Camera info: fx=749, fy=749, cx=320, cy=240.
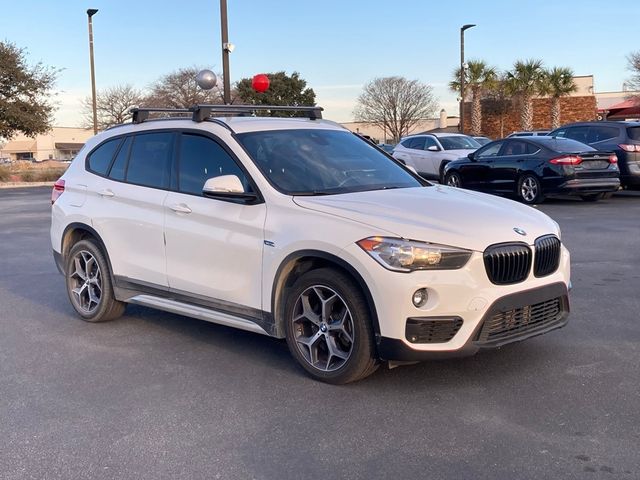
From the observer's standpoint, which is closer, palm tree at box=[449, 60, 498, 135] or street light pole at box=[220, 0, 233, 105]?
street light pole at box=[220, 0, 233, 105]

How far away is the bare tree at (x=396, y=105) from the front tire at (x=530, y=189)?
151 ft

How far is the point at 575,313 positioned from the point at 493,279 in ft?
7.75

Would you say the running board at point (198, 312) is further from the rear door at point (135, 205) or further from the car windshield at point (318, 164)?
the car windshield at point (318, 164)

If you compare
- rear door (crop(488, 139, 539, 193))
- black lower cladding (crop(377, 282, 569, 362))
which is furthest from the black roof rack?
rear door (crop(488, 139, 539, 193))

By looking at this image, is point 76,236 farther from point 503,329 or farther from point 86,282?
point 503,329

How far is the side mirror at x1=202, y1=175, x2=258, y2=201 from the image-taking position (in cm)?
527

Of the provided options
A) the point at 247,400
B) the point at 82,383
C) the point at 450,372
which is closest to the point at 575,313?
the point at 450,372

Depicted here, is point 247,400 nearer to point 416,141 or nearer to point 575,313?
point 575,313

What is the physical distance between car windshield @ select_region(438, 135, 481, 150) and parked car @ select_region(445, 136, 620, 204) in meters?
4.03

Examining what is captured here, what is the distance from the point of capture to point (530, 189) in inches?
631

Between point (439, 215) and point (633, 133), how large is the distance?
1339cm

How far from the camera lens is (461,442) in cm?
396

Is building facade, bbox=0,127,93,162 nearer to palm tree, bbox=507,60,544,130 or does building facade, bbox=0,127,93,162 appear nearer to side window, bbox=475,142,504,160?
palm tree, bbox=507,60,544,130

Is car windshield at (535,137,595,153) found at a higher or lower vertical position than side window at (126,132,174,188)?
higher
